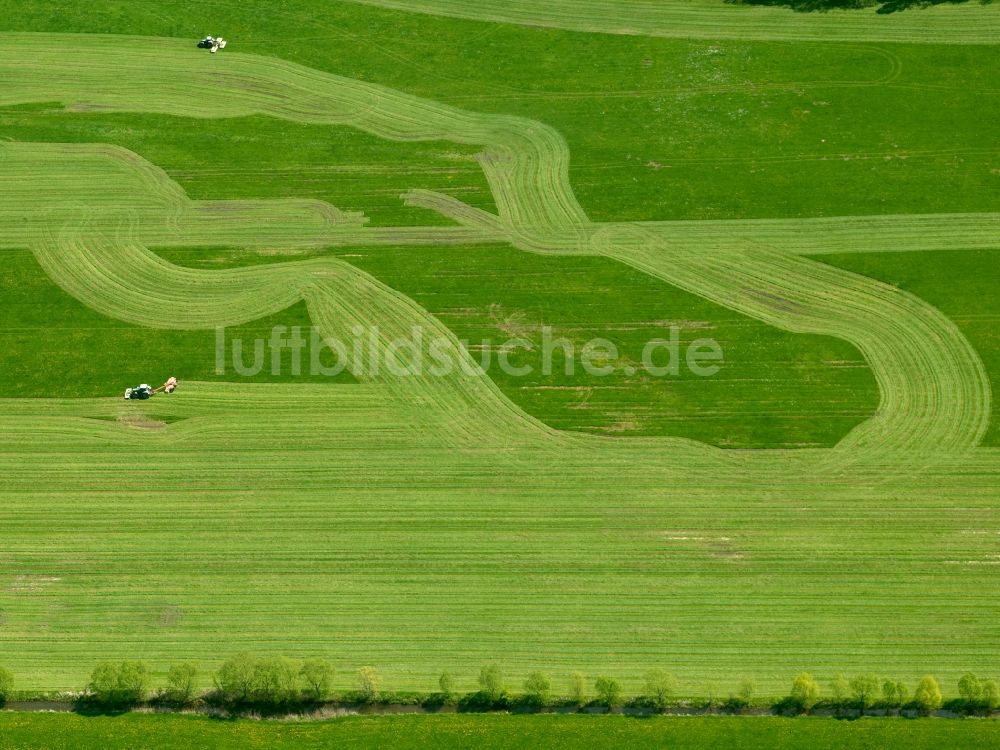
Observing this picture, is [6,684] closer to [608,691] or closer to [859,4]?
[608,691]

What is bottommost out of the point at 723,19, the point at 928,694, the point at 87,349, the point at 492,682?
the point at 928,694

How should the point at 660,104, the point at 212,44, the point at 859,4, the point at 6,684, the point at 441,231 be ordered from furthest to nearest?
the point at 859,4, the point at 212,44, the point at 660,104, the point at 441,231, the point at 6,684

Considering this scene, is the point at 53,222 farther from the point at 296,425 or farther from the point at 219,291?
the point at 296,425

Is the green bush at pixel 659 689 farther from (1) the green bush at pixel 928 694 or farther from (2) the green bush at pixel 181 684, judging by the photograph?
(2) the green bush at pixel 181 684

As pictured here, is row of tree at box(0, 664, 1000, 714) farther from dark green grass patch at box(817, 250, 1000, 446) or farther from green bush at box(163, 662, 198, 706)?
dark green grass patch at box(817, 250, 1000, 446)

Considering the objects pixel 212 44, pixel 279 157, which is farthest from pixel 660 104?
pixel 212 44

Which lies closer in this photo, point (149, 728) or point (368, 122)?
point (149, 728)

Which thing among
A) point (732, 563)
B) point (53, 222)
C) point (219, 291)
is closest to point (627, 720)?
point (732, 563)
